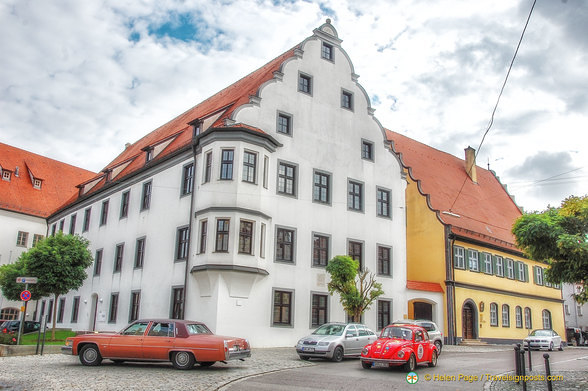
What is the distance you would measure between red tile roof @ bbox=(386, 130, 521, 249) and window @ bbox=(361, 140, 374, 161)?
6488mm

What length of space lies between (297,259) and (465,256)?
13.8m

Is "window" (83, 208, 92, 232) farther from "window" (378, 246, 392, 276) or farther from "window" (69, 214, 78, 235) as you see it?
"window" (378, 246, 392, 276)

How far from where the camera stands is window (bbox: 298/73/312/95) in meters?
30.5

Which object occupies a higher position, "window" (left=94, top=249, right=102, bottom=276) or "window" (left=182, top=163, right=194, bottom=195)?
"window" (left=182, top=163, right=194, bottom=195)

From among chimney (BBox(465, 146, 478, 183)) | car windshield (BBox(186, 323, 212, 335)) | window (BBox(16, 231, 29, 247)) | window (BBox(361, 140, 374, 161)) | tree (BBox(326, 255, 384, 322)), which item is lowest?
car windshield (BBox(186, 323, 212, 335))

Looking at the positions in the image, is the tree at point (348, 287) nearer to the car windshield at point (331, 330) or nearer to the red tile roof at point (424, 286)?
the car windshield at point (331, 330)

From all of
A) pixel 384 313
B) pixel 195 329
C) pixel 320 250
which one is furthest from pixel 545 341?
pixel 195 329

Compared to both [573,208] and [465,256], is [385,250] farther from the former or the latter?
[573,208]

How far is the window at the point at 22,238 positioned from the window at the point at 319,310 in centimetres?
3118

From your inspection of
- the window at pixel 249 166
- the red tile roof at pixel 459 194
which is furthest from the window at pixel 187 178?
the red tile roof at pixel 459 194

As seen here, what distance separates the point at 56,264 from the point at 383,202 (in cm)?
1870

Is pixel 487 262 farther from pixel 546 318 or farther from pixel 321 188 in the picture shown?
pixel 321 188

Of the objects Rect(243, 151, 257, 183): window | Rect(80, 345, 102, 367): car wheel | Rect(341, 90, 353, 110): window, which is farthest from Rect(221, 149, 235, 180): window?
Rect(80, 345, 102, 367): car wheel

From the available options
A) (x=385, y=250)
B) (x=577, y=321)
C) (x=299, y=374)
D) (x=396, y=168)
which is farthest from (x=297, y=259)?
(x=577, y=321)
